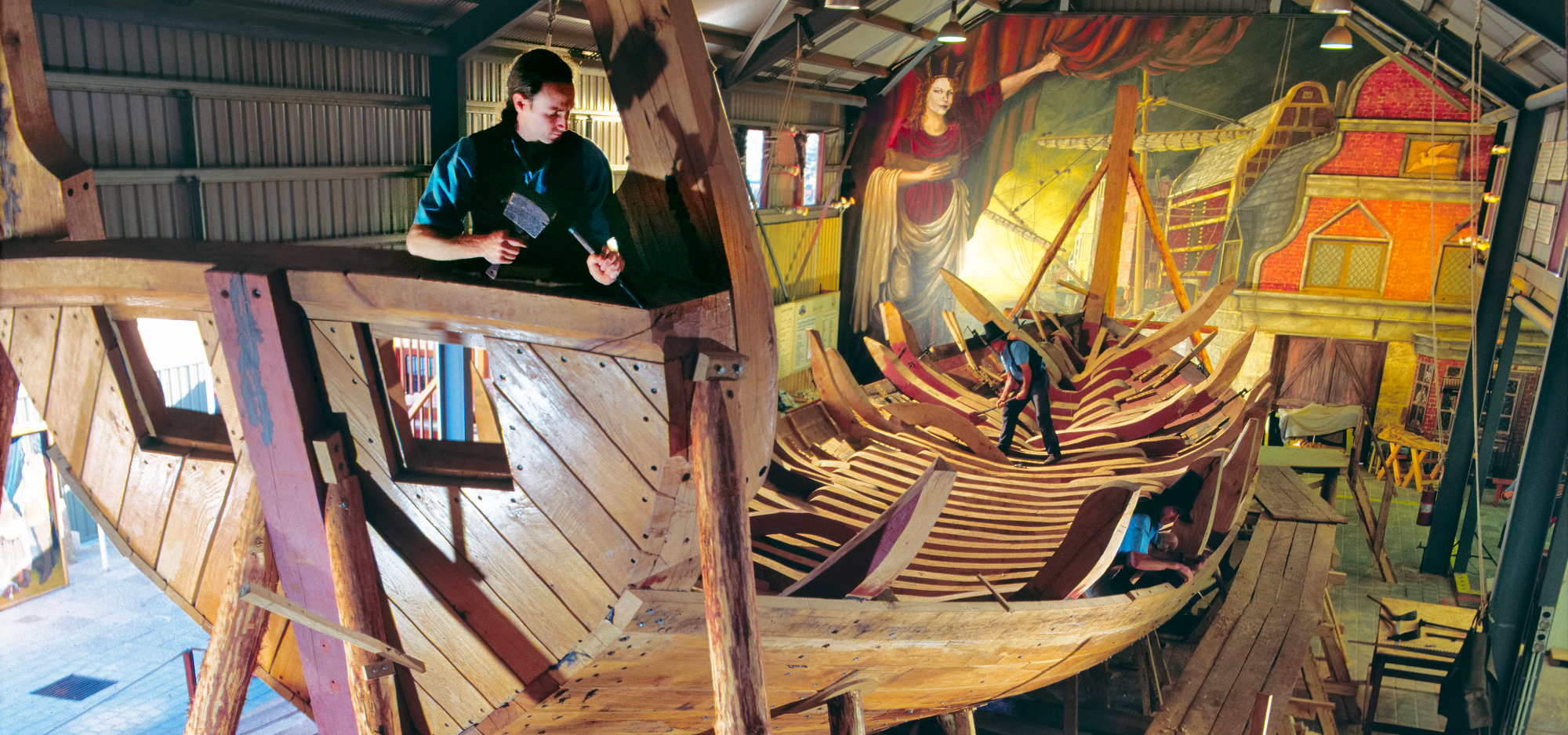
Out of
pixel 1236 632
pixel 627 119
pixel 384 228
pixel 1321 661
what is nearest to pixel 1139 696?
pixel 1236 632

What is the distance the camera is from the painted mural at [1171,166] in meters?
11.1

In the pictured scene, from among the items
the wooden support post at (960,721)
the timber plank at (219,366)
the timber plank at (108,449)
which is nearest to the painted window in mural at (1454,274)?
the wooden support post at (960,721)

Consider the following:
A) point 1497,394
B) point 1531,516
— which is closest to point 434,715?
point 1531,516

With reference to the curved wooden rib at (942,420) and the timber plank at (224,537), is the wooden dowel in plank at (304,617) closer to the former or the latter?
the timber plank at (224,537)

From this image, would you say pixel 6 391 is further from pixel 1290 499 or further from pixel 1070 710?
pixel 1290 499

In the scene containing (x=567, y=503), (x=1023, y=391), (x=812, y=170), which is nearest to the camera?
(x=567, y=503)

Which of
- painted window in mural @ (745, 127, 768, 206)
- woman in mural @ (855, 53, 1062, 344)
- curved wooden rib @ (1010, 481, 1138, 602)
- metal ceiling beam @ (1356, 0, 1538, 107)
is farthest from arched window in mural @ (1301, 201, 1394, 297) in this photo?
curved wooden rib @ (1010, 481, 1138, 602)

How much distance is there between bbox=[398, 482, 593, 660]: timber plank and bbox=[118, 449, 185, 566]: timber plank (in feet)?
2.12

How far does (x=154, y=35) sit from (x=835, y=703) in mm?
5185

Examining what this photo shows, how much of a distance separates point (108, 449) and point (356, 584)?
78cm

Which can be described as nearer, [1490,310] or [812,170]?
[1490,310]

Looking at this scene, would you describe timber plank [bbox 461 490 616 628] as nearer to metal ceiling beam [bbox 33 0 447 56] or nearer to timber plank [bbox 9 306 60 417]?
timber plank [bbox 9 306 60 417]

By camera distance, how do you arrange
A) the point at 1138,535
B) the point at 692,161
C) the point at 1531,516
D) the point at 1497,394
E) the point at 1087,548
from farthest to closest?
the point at 1497,394 → the point at 1531,516 → the point at 1138,535 → the point at 1087,548 → the point at 692,161

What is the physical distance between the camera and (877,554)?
2.63 m
